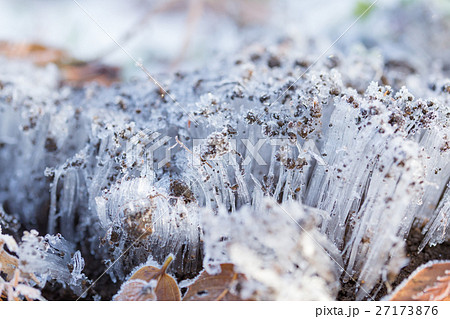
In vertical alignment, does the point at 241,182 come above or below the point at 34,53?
below

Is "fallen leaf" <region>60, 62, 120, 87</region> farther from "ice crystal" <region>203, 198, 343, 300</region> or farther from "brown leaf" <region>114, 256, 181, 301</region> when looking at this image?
"ice crystal" <region>203, 198, 343, 300</region>

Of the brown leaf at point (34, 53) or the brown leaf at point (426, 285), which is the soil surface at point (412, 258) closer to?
the brown leaf at point (426, 285)

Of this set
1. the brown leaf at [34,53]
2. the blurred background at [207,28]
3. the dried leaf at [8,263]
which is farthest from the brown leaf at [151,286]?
the brown leaf at [34,53]

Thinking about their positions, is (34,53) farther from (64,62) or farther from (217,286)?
(217,286)

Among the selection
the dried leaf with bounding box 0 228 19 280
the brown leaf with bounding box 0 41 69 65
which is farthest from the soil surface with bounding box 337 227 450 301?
the brown leaf with bounding box 0 41 69 65

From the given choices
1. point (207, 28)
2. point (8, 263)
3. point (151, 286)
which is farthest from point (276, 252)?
point (207, 28)

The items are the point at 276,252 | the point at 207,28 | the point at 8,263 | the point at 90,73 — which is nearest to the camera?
the point at 276,252

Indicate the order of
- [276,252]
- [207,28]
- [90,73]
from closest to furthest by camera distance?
[276,252] → [90,73] → [207,28]
